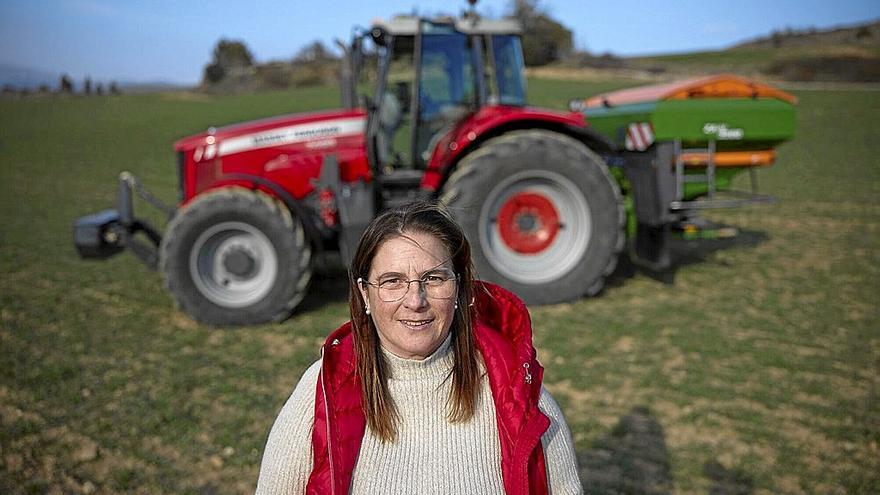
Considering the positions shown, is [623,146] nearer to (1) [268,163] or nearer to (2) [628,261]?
(2) [628,261]

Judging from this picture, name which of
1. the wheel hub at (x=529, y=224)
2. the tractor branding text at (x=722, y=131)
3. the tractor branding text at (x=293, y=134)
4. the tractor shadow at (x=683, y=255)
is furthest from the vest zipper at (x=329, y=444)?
the tractor branding text at (x=722, y=131)

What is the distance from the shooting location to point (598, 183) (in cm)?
485

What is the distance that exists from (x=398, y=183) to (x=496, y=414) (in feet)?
12.2

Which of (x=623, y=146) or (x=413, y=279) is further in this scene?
(x=623, y=146)

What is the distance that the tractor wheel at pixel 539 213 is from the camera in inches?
187

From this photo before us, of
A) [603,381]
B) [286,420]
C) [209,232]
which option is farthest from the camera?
[209,232]

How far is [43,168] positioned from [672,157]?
14.1m

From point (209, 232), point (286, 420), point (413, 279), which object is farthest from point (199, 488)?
point (209, 232)

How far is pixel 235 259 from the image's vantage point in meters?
4.57

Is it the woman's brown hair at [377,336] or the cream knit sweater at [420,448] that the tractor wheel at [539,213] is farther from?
the cream knit sweater at [420,448]

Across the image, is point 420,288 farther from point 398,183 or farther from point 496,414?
point 398,183

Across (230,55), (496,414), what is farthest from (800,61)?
(230,55)

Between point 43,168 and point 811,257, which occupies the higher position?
point 43,168

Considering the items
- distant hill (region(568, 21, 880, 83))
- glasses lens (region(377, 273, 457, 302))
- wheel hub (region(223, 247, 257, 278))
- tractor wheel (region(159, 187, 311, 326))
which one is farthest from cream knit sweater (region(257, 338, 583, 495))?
distant hill (region(568, 21, 880, 83))
